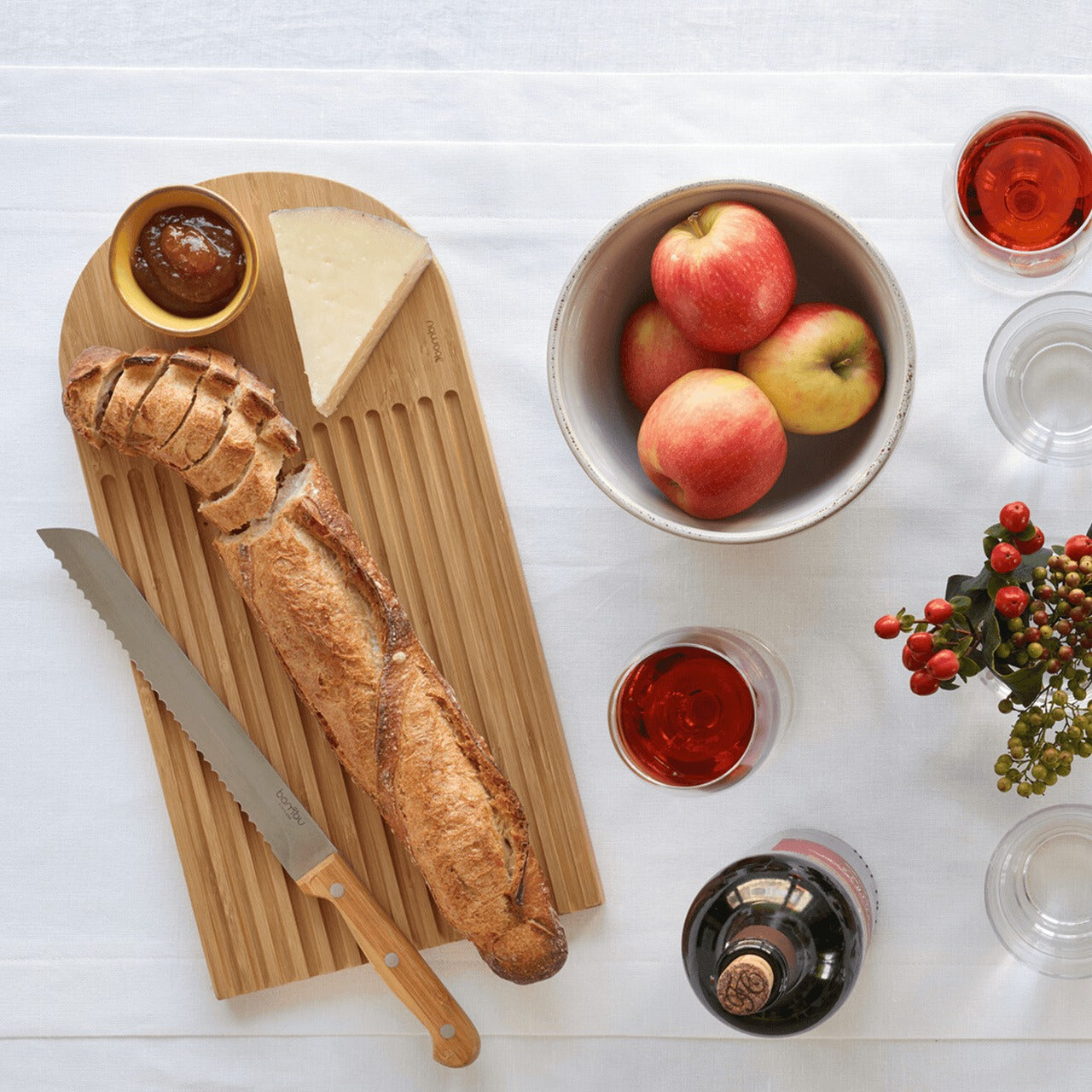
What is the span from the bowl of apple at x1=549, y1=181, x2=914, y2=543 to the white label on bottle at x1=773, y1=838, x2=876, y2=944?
0.39m

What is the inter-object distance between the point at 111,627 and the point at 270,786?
277 millimetres

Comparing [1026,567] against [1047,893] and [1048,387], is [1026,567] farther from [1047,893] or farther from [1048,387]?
[1047,893]

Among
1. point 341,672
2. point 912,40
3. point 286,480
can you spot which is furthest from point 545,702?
point 912,40

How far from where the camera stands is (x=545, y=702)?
1348mm

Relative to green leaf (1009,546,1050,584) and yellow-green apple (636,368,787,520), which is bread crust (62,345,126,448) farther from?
green leaf (1009,546,1050,584)

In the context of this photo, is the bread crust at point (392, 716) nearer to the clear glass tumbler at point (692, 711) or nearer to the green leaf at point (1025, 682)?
the clear glass tumbler at point (692, 711)

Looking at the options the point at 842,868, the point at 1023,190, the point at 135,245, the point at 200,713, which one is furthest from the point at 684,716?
the point at 135,245

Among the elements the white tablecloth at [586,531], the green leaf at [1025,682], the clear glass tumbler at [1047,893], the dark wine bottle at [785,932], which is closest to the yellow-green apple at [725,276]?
the white tablecloth at [586,531]

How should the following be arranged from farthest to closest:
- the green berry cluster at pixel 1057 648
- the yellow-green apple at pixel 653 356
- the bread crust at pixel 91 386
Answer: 1. the bread crust at pixel 91 386
2. the yellow-green apple at pixel 653 356
3. the green berry cluster at pixel 1057 648

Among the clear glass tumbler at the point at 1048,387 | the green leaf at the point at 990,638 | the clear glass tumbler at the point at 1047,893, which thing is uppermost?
the clear glass tumbler at the point at 1048,387

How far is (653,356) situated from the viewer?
1.17 metres

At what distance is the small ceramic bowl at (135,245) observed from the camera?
4.03ft

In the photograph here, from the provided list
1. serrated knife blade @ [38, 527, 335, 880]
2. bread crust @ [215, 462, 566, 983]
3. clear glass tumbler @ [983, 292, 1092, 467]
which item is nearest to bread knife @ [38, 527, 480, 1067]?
serrated knife blade @ [38, 527, 335, 880]

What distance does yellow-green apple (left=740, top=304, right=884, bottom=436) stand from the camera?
1.09 meters
